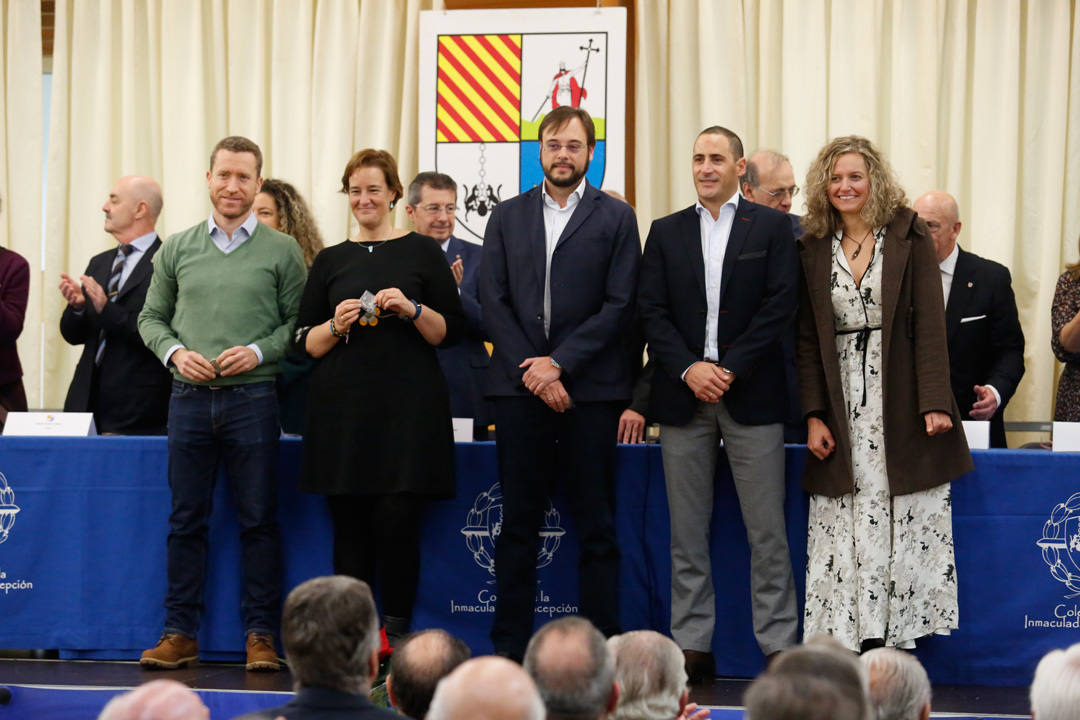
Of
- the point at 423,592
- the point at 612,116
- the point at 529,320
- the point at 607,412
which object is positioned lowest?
the point at 423,592

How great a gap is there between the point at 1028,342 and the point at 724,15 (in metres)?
2.36

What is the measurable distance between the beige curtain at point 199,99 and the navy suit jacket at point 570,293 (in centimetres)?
295

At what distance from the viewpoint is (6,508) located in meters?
4.44

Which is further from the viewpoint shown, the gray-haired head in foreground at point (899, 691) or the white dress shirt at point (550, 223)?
the white dress shirt at point (550, 223)

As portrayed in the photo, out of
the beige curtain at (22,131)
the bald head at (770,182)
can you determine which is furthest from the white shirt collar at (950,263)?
the beige curtain at (22,131)

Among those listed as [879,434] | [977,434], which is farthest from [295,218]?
[977,434]

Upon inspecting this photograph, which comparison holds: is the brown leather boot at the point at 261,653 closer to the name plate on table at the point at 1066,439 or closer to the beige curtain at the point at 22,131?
the name plate on table at the point at 1066,439

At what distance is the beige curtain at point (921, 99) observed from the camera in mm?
6438

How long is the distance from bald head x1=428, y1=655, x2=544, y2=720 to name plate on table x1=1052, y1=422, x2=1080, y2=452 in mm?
2963

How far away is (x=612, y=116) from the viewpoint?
6422mm

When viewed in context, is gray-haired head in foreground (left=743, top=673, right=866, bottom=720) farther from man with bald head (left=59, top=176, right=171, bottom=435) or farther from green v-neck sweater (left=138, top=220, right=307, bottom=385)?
man with bald head (left=59, top=176, right=171, bottom=435)

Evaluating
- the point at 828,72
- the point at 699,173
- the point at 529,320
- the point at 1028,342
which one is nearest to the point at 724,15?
the point at 828,72

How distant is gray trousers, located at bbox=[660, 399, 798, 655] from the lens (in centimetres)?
401

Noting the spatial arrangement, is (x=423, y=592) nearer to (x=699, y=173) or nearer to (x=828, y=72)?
(x=699, y=173)
